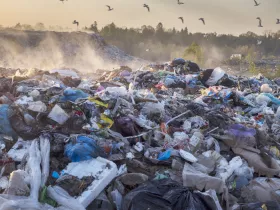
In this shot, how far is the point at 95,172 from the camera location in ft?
10.8

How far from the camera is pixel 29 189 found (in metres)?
2.93

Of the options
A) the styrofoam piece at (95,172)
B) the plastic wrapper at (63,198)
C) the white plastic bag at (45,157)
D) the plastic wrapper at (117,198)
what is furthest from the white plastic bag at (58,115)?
the plastic wrapper at (117,198)

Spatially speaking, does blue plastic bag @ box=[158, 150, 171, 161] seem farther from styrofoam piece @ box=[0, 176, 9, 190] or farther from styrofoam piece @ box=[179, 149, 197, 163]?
styrofoam piece @ box=[0, 176, 9, 190]

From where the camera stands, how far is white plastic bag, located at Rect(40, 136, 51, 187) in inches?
127

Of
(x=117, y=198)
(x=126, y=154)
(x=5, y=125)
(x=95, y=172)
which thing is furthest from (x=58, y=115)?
(x=117, y=198)

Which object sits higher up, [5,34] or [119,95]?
[5,34]

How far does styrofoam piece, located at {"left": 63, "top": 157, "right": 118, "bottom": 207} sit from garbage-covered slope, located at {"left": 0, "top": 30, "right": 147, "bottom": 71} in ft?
58.1

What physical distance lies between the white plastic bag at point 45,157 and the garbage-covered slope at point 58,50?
56.9ft

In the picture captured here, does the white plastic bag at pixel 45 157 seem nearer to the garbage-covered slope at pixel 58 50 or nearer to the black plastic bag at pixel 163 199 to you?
the black plastic bag at pixel 163 199

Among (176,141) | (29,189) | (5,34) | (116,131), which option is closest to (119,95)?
(116,131)

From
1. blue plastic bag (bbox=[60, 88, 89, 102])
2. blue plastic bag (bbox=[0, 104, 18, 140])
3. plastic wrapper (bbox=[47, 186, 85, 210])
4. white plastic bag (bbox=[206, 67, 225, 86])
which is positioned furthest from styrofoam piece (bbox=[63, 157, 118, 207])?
white plastic bag (bbox=[206, 67, 225, 86])

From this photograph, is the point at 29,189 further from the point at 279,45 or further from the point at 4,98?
the point at 279,45

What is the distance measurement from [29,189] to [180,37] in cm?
4575

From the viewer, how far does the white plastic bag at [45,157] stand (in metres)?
3.22
